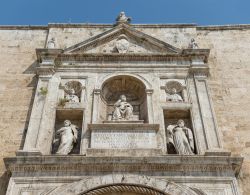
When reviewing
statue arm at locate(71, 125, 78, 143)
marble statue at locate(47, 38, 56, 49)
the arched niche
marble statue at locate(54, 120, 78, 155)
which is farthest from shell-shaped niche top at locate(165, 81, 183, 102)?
marble statue at locate(47, 38, 56, 49)

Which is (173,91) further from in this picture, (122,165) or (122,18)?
(122,18)

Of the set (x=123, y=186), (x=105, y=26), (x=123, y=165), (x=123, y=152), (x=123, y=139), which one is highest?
(x=105, y=26)

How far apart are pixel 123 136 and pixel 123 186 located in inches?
57.0

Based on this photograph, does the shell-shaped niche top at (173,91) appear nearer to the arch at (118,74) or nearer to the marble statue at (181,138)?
the arch at (118,74)

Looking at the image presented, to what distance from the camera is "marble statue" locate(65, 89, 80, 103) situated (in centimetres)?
1086

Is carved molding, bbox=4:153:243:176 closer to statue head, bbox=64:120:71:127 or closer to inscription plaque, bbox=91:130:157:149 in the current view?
inscription plaque, bbox=91:130:157:149

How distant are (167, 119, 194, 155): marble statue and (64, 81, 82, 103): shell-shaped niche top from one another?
2.53 metres

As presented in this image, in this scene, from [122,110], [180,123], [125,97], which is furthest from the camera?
[125,97]

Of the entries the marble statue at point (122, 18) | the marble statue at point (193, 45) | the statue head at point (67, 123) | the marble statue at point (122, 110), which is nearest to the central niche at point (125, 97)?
the marble statue at point (122, 110)

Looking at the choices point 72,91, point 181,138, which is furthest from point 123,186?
point 72,91

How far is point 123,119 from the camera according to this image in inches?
407

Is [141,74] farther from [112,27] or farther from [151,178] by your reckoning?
[151,178]

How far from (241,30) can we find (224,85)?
2.78m

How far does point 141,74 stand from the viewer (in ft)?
37.9
